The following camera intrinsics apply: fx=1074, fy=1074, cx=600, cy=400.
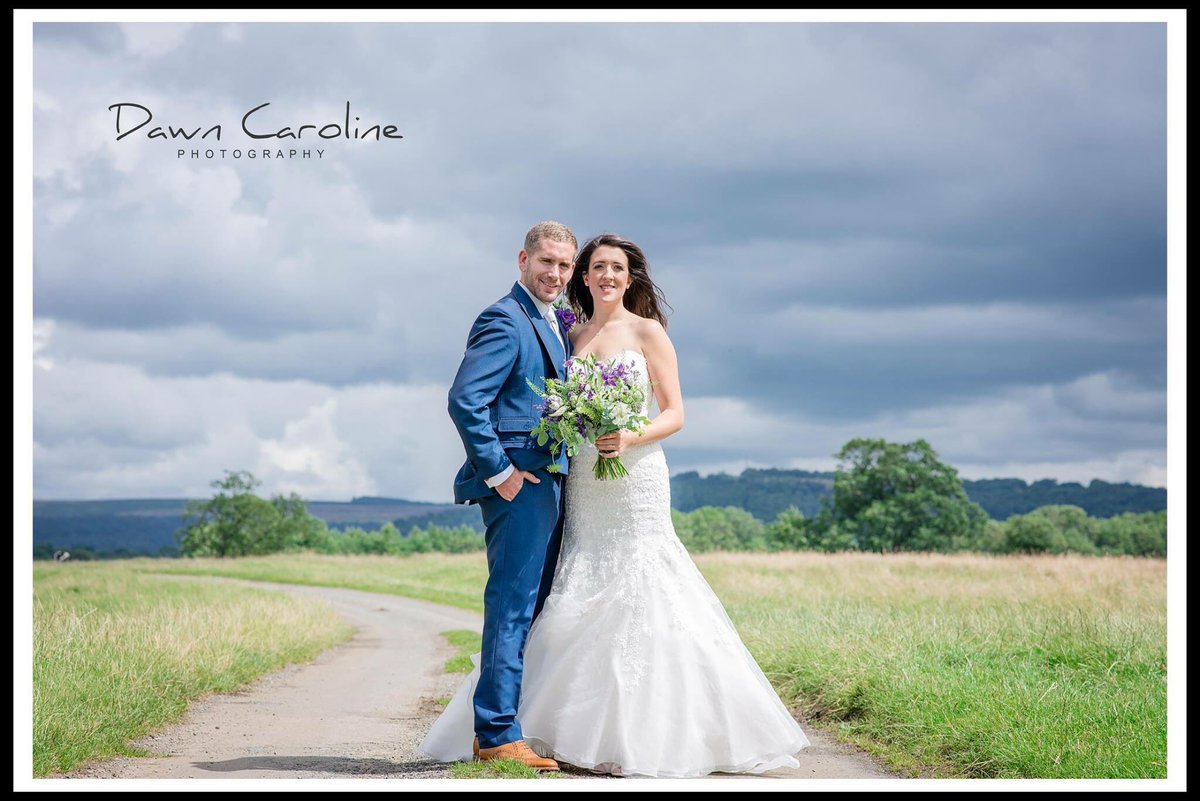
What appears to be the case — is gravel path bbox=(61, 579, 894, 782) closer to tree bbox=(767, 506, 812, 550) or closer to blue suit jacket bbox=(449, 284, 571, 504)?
blue suit jacket bbox=(449, 284, 571, 504)

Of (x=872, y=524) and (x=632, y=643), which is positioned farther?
(x=872, y=524)

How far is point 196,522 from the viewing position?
271ft

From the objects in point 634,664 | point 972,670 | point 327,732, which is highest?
point 634,664

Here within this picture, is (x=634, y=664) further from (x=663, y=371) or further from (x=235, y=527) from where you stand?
(x=235, y=527)

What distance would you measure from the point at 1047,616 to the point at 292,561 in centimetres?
3934

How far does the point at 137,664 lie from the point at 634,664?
5054mm

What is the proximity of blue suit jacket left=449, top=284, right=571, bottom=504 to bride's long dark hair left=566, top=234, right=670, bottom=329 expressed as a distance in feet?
2.07

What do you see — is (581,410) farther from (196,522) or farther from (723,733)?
(196,522)

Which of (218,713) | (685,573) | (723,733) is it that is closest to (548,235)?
(685,573)

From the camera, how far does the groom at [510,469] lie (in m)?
5.73

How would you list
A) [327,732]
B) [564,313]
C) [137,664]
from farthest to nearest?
1. [137,664]
2. [327,732]
3. [564,313]

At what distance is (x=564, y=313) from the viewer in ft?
21.8

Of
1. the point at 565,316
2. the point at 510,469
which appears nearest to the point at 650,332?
the point at 565,316

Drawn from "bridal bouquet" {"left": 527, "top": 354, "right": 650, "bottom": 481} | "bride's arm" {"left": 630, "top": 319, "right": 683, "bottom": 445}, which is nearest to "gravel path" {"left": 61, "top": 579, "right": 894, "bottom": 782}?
"bridal bouquet" {"left": 527, "top": 354, "right": 650, "bottom": 481}
